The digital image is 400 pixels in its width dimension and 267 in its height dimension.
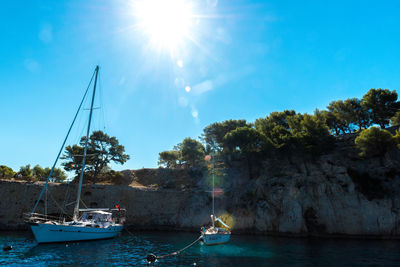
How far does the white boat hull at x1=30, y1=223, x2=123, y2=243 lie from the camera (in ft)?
97.3

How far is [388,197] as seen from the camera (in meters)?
39.3

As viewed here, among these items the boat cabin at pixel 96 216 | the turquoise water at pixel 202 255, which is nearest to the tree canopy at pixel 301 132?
the turquoise water at pixel 202 255

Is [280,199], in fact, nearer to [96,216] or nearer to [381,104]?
[96,216]

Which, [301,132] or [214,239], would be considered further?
[301,132]

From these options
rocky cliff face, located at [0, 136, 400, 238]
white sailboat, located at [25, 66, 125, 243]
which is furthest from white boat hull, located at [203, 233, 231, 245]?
white sailboat, located at [25, 66, 125, 243]

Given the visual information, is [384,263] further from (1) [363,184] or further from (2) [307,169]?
(2) [307,169]

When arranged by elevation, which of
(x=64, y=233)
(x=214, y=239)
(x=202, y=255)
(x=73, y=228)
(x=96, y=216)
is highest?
(x=96, y=216)

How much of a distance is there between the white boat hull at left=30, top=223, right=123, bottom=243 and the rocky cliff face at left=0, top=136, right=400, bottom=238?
16.1 meters

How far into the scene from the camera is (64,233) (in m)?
31.3

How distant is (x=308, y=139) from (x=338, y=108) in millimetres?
28231

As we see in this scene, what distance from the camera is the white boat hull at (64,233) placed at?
29661mm

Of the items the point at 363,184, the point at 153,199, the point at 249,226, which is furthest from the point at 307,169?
the point at 153,199

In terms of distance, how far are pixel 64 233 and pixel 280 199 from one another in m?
38.8

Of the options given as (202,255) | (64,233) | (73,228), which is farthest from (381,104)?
(64,233)
